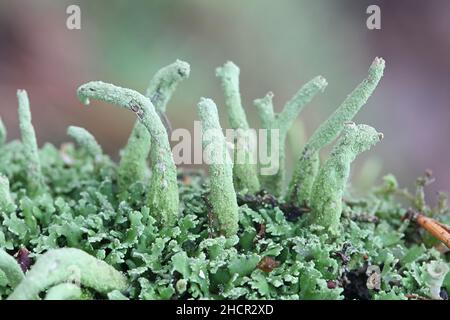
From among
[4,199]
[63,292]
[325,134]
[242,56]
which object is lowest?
[63,292]

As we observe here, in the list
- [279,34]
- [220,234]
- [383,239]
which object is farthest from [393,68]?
[220,234]

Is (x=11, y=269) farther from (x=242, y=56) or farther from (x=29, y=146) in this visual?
(x=242, y=56)

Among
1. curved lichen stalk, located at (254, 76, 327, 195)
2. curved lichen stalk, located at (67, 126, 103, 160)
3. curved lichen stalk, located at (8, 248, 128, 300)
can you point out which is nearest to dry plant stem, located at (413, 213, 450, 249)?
curved lichen stalk, located at (254, 76, 327, 195)

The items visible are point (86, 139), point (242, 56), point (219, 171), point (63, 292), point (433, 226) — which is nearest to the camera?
point (63, 292)

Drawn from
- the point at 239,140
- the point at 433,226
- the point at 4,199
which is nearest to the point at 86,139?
the point at 4,199

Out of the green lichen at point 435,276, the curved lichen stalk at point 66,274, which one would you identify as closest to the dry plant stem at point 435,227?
the green lichen at point 435,276

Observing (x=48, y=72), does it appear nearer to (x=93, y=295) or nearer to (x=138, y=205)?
→ (x=138, y=205)

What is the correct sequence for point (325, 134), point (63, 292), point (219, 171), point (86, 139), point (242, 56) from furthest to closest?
point (242, 56) → point (86, 139) → point (325, 134) → point (219, 171) → point (63, 292)
